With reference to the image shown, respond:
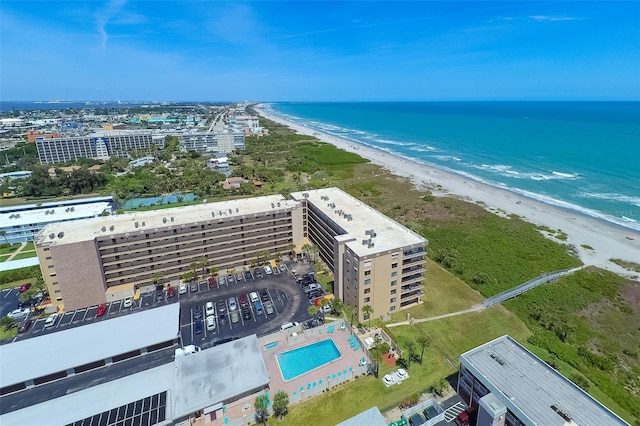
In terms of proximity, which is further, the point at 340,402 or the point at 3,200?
the point at 3,200

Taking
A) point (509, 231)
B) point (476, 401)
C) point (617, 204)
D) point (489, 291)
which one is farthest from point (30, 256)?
point (617, 204)

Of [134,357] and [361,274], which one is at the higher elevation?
[361,274]

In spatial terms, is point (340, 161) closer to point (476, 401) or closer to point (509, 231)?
point (509, 231)

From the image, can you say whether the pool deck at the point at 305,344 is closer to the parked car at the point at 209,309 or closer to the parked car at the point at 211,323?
the parked car at the point at 211,323

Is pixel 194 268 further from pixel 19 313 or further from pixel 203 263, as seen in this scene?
pixel 19 313

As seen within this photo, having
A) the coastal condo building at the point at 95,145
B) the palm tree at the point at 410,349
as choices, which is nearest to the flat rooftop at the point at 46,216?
the palm tree at the point at 410,349

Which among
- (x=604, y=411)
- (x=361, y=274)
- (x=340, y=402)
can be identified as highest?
(x=361, y=274)
